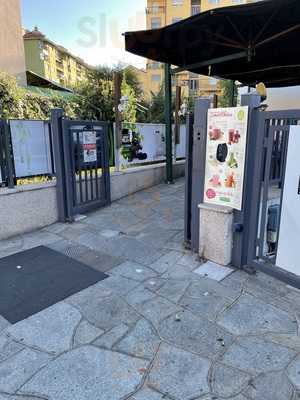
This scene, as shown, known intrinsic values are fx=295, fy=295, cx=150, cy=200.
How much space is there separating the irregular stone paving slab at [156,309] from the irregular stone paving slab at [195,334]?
55 mm

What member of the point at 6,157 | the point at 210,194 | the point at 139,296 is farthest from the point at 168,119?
the point at 139,296

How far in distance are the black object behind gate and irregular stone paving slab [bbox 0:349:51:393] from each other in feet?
9.27

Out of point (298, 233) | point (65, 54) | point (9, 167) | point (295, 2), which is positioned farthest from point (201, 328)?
point (65, 54)

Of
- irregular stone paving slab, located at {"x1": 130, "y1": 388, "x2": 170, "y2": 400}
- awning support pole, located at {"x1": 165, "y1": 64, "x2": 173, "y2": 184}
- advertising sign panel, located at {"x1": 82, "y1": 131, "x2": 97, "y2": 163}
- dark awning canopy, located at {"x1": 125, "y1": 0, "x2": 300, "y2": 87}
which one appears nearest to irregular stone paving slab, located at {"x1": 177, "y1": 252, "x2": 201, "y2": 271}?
irregular stone paving slab, located at {"x1": 130, "y1": 388, "x2": 170, "y2": 400}

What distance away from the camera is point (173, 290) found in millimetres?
2715

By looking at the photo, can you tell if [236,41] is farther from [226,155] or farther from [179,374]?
[179,374]

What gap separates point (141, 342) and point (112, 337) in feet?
0.70

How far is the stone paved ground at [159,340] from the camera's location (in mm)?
1689

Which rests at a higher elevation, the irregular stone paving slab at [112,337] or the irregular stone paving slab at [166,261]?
the irregular stone paving slab at [166,261]

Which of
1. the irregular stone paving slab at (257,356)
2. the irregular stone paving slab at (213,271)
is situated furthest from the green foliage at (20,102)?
the irregular stone paving slab at (257,356)

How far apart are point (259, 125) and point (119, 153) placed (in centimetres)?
355

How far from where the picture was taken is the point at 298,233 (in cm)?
252

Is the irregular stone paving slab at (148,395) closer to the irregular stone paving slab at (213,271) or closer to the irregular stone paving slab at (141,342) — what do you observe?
the irregular stone paving slab at (141,342)

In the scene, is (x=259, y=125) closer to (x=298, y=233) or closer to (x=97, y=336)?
(x=298, y=233)
